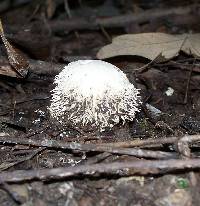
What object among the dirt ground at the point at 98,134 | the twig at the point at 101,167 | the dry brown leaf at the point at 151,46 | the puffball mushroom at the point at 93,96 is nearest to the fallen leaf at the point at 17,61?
the dirt ground at the point at 98,134

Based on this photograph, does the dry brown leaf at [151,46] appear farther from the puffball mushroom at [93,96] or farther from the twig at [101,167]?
the twig at [101,167]

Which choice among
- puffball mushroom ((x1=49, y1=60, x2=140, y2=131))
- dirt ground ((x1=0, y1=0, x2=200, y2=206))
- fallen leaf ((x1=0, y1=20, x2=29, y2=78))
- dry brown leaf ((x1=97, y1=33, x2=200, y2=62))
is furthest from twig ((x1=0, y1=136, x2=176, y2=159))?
dry brown leaf ((x1=97, y1=33, x2=200, y2=62))

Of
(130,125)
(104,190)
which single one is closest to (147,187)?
(104,190)

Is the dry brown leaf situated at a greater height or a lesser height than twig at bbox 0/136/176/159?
greater

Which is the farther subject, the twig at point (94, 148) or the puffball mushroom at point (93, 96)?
the puffball mushroom at point (93, 96)

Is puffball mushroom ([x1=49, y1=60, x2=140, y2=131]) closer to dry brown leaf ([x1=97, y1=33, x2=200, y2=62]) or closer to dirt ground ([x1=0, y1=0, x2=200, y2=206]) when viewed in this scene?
dirt ground ([x1=0, y1=0, x2=200, y2=206])

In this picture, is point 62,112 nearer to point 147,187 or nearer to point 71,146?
point 71,146

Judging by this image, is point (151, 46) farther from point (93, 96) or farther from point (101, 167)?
point (101, 167)
